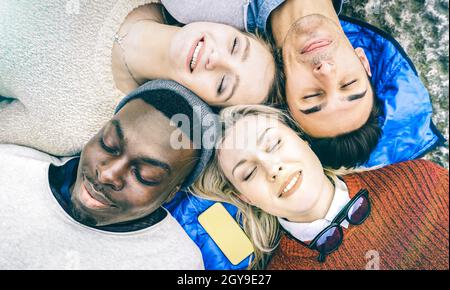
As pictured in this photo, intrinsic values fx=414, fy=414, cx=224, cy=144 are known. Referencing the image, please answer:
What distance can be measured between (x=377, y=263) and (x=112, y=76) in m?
1.02

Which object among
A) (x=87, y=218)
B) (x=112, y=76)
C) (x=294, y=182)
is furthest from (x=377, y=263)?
(x=112, y=76)

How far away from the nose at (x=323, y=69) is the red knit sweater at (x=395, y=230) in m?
0.35

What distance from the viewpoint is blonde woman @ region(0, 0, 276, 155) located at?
123cm

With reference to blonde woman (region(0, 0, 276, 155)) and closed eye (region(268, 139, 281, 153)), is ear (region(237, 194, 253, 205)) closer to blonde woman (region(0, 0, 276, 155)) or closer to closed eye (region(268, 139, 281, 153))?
closed eye (region(268, 139, 281, 153))

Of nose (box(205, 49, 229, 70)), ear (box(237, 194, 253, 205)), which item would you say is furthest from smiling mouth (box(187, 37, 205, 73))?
ear (box(237, 194, 253, 205))

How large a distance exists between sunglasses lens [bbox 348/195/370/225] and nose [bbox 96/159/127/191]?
70cm

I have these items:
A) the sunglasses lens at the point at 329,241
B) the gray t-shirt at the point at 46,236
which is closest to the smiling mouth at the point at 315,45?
the sunglasses lens at the point at 329,241

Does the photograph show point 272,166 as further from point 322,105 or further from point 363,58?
point 363,58

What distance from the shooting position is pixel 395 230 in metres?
1.32

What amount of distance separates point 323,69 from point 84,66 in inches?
28.1

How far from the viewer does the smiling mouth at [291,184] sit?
1220 millimetres

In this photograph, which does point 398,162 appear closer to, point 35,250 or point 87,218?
point 87,218

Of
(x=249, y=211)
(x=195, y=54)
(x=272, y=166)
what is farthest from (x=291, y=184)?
(x=195, y=54)

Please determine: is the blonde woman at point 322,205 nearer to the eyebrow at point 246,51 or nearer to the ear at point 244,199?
the ear at point 244,199
